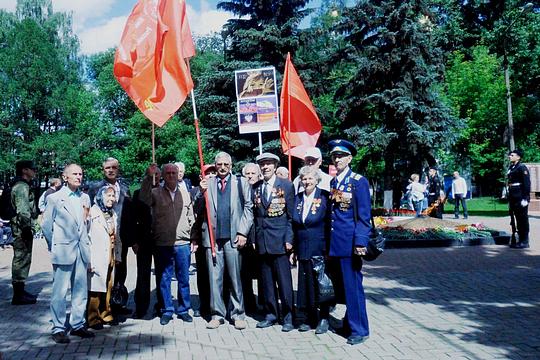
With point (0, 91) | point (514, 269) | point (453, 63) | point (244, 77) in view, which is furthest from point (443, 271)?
point (0, 91)

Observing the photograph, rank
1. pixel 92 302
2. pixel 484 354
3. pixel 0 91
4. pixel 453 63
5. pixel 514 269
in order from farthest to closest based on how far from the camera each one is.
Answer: pixel 0 91 < pixel 453 63 < pixel 514 269 < pixel 92 302 < pixel 484 354

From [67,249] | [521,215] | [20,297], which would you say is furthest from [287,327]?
[521,215]

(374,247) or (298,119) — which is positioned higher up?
(298,119)

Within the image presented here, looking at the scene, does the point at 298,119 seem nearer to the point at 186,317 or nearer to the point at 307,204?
the point at 307,204

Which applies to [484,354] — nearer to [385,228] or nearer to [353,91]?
[385,228]

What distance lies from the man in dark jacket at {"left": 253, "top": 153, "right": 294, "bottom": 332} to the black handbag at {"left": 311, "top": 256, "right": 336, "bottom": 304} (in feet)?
1.49

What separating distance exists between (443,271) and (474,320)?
11.7ft

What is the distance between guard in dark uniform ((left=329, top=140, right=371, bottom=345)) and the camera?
20.0 ft

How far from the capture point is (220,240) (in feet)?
22.7

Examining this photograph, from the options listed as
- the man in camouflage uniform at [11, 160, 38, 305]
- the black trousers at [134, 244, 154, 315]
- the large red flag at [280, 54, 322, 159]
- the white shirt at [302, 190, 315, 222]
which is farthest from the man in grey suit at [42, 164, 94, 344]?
the large red flag at [280, 54, 322, 159]

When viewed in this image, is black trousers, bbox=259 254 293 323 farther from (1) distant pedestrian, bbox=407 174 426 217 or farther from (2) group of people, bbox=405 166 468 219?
(1) distant pedestrian, bbox=407 174 426 217

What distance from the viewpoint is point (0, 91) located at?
150 ft

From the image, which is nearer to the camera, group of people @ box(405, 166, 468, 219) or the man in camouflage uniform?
the man in camouflage uniform

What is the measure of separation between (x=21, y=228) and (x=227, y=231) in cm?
330
